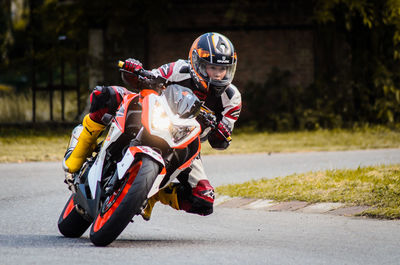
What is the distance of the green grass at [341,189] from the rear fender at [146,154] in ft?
8.88

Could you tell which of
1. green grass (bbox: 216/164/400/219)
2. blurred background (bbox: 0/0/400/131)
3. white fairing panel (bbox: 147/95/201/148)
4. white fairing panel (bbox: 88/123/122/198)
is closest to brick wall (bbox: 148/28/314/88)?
blurred background (bbox: 0/0/400/131)

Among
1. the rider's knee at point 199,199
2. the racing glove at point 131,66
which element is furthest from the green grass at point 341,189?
the racing glove at point 131,66

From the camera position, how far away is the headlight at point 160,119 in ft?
19.4

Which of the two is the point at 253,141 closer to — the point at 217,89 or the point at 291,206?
the point at 291,206

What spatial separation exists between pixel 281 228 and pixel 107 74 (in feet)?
47.4

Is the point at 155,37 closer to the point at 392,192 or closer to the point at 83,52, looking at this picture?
the point at 83,52

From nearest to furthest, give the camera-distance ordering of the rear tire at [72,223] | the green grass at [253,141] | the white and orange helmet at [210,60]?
the white and orange helmet at [210,60]
the rear tire at [72,223]
the green grass at [253,141]

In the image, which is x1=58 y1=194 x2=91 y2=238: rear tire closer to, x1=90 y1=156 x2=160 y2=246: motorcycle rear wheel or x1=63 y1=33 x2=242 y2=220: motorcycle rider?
x1=63 y1=33 x2=242 y2=220: motorcycle rider

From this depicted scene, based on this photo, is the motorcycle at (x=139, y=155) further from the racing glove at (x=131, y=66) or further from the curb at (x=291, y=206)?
the curb at (x=291, y=206)

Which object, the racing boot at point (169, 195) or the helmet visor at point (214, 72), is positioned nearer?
the helmet visor at point (214, 72)

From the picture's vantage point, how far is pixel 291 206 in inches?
342

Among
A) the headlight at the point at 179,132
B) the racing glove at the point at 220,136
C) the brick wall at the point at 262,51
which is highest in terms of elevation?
the headlight at the point at 179,132

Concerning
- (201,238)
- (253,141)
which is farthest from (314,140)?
(201,238)

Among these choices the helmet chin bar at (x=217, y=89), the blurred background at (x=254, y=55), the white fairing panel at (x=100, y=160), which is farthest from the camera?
the blurred background at (x=254, y=55)
